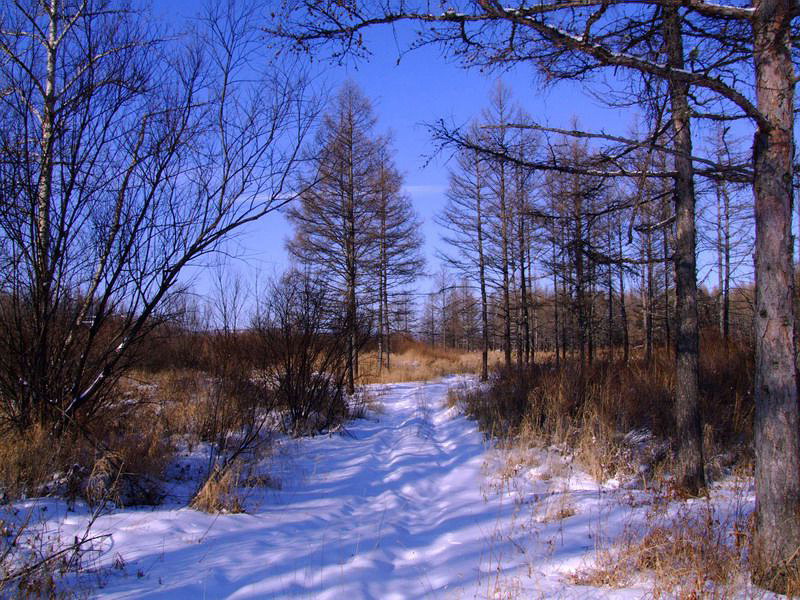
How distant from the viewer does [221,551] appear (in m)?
3.52

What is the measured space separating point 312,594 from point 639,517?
9.16 feet

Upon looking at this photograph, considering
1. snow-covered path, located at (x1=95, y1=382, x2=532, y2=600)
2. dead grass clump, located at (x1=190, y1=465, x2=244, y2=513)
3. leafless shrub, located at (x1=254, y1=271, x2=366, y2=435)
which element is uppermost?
→ leafless shrub, located at (x1=254, y1=271, x2=366, y2=435)

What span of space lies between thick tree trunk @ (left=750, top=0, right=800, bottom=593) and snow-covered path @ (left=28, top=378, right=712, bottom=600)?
2.94 ft

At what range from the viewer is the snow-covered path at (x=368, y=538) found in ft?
10.2

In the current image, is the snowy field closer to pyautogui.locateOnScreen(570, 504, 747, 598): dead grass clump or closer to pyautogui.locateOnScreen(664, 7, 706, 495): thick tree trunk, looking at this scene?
pyautogui.locateOnScreen(570, 504, 747, 598): dead grass clump

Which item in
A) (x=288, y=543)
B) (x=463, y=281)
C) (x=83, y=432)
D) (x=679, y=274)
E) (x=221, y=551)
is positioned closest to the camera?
(x=221, y=551)

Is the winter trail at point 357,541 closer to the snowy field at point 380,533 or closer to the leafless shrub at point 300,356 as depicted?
the snowy field at point 380,533

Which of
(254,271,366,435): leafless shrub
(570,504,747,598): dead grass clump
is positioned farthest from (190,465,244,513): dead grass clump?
(254,271,366,435): leafless shrub

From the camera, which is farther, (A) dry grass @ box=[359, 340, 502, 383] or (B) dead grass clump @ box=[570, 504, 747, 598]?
(A) dry grass @ box=[359, 340, 502, 383]

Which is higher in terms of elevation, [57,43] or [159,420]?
[57,43]

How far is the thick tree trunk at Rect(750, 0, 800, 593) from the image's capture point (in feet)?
9.50

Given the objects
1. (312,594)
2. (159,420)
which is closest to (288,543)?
(312,594)

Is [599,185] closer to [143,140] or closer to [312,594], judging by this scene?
[312,594]

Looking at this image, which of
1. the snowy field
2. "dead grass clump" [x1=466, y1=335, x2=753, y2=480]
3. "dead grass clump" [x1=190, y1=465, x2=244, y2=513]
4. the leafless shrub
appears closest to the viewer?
the snowy field
